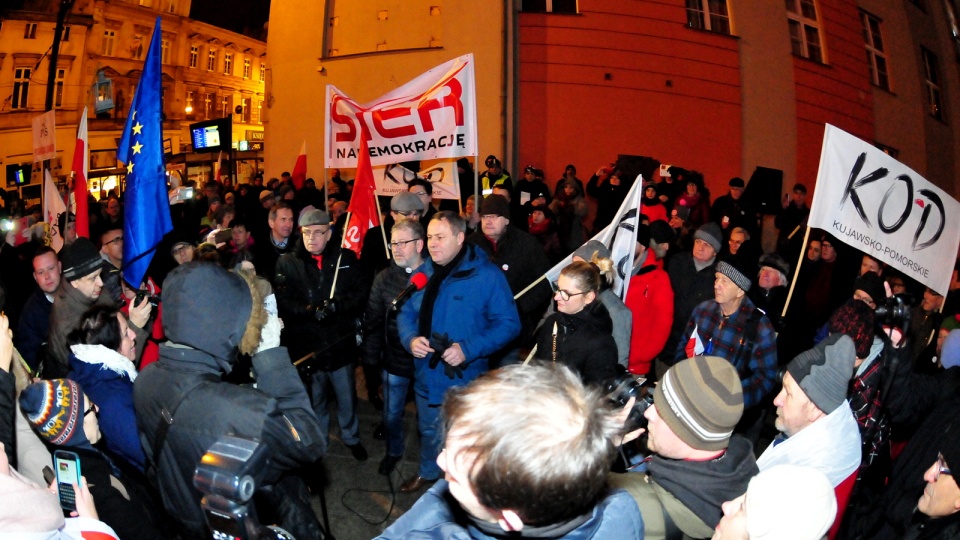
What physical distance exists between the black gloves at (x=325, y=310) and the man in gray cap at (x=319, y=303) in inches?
0.7

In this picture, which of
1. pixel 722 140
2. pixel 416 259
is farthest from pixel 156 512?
pixel 722 140

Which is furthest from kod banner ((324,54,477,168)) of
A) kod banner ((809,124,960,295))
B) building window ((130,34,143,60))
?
building window ((130,34,143,60))

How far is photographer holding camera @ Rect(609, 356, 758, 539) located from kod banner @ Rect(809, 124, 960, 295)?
324 centimetres

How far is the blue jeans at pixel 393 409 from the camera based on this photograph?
→ 5.55 m

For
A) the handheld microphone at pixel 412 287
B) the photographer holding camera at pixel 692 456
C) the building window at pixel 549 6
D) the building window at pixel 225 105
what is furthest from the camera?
the building window at pixel 225 105

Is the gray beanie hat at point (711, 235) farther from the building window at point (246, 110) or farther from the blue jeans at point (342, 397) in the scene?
the building window at point (246, 110)

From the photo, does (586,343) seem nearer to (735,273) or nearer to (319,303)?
(735,273)

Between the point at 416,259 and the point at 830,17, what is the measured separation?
11903mm

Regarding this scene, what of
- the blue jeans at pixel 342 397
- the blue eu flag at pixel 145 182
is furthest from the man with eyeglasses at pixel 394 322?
the blue eu flag at pixel 145 182

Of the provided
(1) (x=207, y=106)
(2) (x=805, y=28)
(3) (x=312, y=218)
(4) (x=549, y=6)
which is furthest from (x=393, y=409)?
(1) (x=207, y=106)

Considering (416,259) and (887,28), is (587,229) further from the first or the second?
(416,259)

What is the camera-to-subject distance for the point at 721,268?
15.5 ft

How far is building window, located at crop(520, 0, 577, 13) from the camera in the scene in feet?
47.1

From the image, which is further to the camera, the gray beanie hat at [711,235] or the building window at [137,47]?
the building window at [137,47]
